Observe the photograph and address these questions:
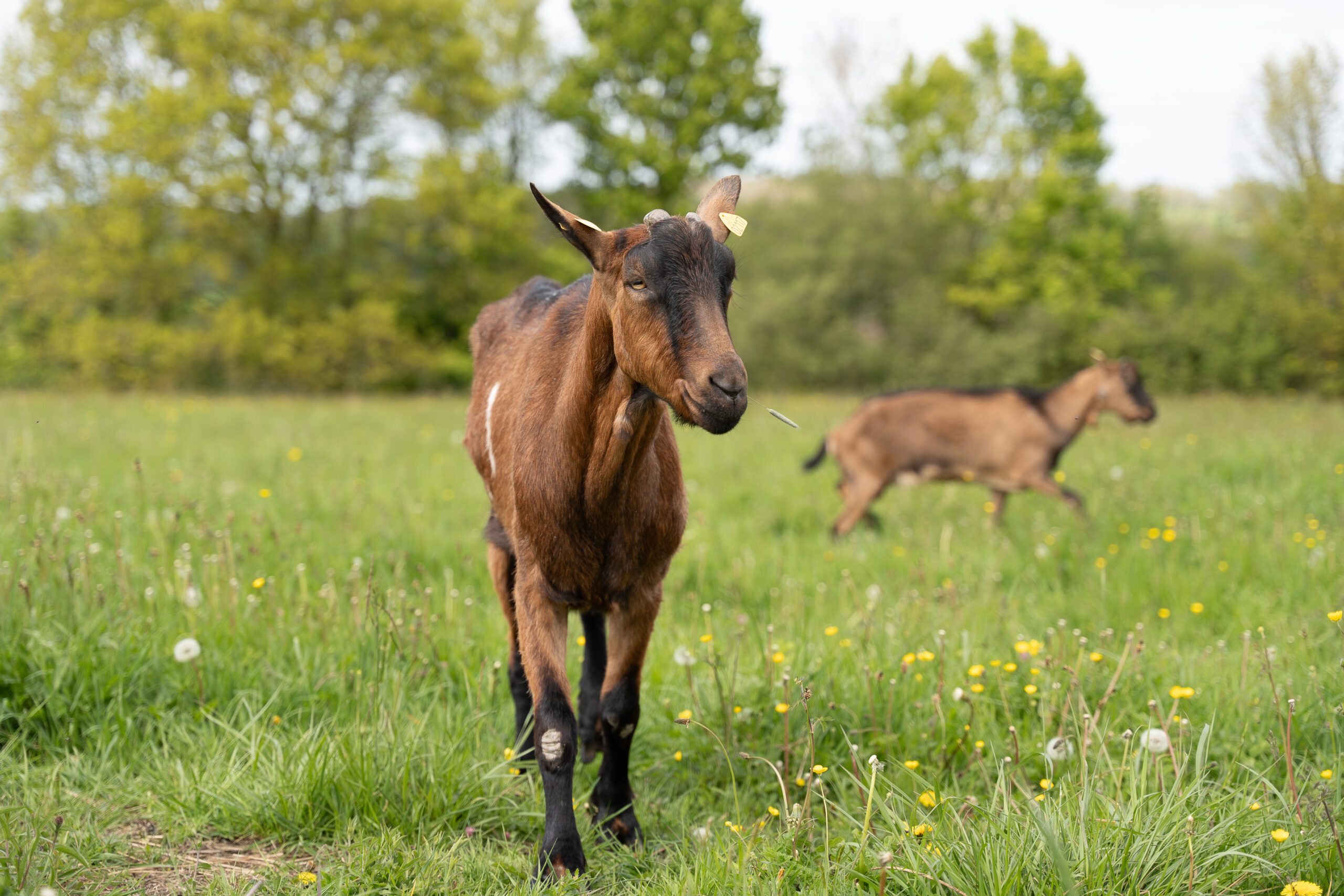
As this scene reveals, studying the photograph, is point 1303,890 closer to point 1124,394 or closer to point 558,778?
point 558,778

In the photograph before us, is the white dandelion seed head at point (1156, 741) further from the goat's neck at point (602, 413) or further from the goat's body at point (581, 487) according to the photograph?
the goat's neck at point (602, 413)

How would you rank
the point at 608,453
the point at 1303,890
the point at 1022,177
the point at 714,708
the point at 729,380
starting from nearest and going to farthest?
the point at 1303,890 < the point at 729,380 < the point at 608,453 < the point at 714,708 < the point at 1022,177

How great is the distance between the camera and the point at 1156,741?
268 centimetres

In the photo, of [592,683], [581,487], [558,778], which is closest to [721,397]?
[581,487]

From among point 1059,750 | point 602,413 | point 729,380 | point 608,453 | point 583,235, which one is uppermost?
point 583,235

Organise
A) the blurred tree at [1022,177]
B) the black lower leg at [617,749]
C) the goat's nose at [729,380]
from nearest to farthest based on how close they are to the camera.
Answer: the goat's nose at [729,380]
the black lower leg at [617,749]
the blurred tree at [1022,177]

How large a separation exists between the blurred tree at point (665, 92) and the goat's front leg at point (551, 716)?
2288 cm

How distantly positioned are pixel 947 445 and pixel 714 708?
5.39m

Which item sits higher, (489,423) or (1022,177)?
(1022,177)

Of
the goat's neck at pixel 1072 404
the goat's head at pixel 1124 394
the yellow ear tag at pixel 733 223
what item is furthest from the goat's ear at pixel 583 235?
the goat's head at pixel 1124 394

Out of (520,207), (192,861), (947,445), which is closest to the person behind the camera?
(192,861)

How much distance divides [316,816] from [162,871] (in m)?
0.41

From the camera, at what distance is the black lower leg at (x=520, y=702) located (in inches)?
129

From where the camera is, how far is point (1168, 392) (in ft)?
87.5
